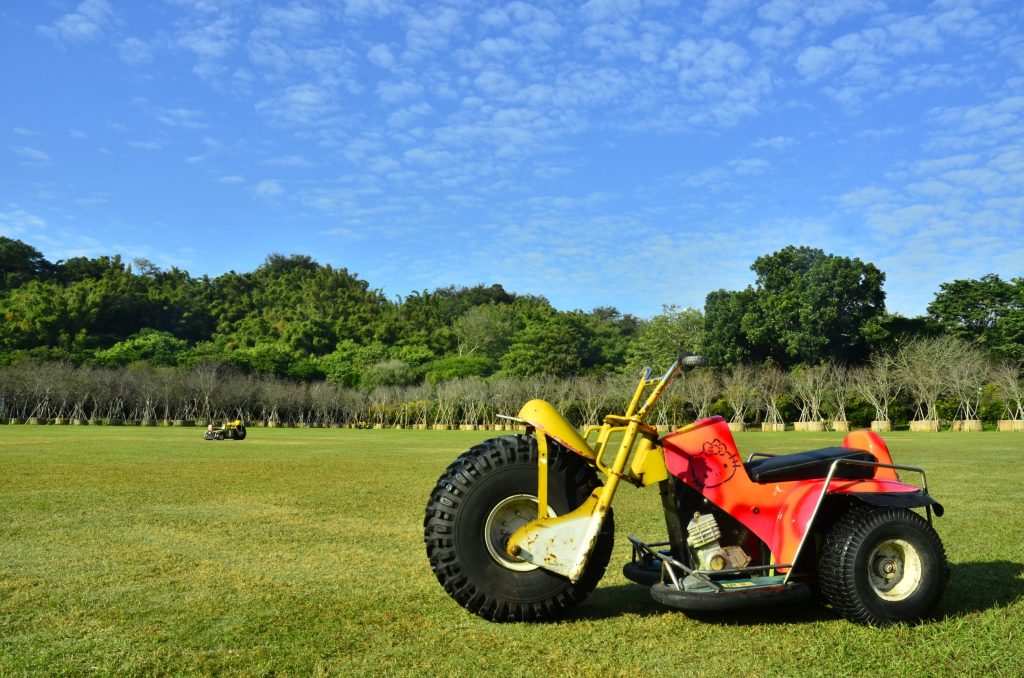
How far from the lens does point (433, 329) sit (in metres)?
132

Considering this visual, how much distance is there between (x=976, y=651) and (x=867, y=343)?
73822 millimetres

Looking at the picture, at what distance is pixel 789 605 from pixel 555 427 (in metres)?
2.19

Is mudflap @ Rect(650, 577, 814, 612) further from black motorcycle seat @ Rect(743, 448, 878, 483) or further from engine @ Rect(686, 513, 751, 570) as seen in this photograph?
black motorcycle seat @ Rect(743, 448, 878, 483)

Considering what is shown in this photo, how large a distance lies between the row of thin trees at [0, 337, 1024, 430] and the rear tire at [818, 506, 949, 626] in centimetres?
4304

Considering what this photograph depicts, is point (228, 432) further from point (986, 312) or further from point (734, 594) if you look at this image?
point (986, 312)

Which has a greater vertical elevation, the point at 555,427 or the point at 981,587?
the point at 555,427

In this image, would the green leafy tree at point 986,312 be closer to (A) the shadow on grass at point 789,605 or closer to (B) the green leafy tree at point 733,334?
(B) the green leafy tree at point 733,334

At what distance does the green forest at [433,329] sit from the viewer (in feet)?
230

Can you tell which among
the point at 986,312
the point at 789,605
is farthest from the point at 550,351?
the point at 789,605

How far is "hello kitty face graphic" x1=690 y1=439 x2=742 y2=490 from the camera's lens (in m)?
4.98

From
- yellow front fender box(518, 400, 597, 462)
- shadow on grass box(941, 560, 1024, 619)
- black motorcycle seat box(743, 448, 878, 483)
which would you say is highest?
yellow front fender box(518, 400, 597, 462)

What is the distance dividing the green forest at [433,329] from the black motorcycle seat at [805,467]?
192ft

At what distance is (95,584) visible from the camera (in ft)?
19.3

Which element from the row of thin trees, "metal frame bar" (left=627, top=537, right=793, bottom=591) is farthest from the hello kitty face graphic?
the row of thin trees
